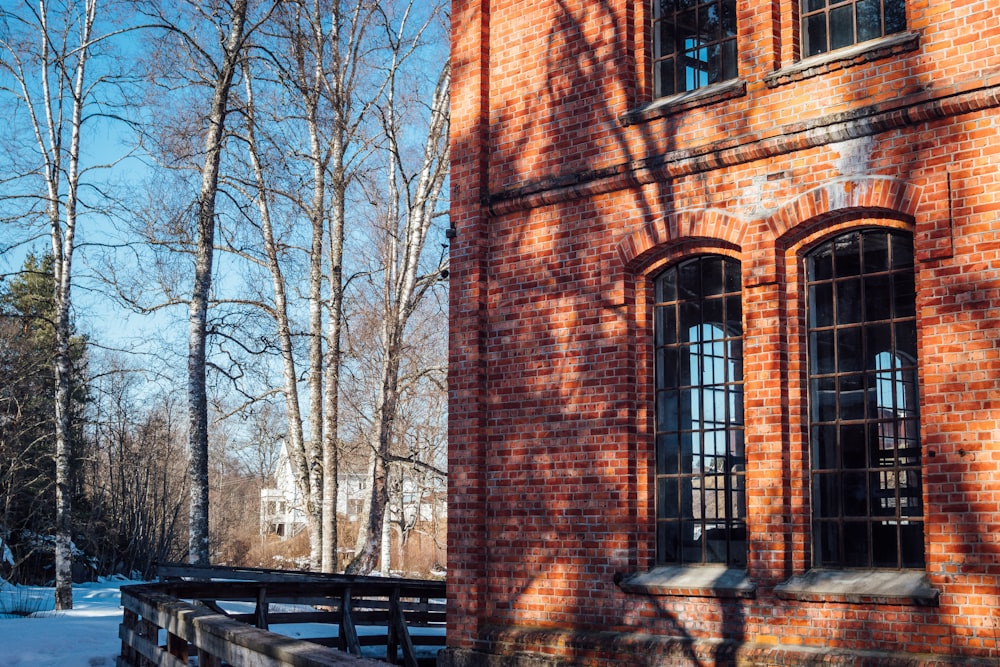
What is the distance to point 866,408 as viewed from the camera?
28.1ft

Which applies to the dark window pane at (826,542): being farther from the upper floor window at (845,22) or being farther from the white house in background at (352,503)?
the white house in background at (352,503)

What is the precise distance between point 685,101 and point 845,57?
1.55m

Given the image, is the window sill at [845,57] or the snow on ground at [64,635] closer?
the window sill at [845,57]

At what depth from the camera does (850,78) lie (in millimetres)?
8773

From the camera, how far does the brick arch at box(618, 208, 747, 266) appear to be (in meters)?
9.40

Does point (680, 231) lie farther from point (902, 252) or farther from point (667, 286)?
point (902, 252)

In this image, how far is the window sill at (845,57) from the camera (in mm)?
8461

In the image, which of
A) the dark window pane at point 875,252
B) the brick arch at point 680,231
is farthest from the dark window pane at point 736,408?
the dark window pane at point 875,252

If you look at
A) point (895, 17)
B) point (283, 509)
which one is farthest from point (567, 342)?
point (283, 509)

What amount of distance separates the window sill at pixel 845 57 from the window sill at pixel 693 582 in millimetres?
4218

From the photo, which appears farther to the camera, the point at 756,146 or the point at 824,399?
the point at 756,146

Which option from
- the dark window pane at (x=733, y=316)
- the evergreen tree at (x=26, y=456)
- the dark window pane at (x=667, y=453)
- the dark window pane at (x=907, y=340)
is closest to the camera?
→ the dark window pane at (x=907, y=340)

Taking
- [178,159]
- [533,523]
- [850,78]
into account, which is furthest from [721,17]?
[178,159]

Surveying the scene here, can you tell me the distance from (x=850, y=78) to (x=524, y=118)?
3468 mm
